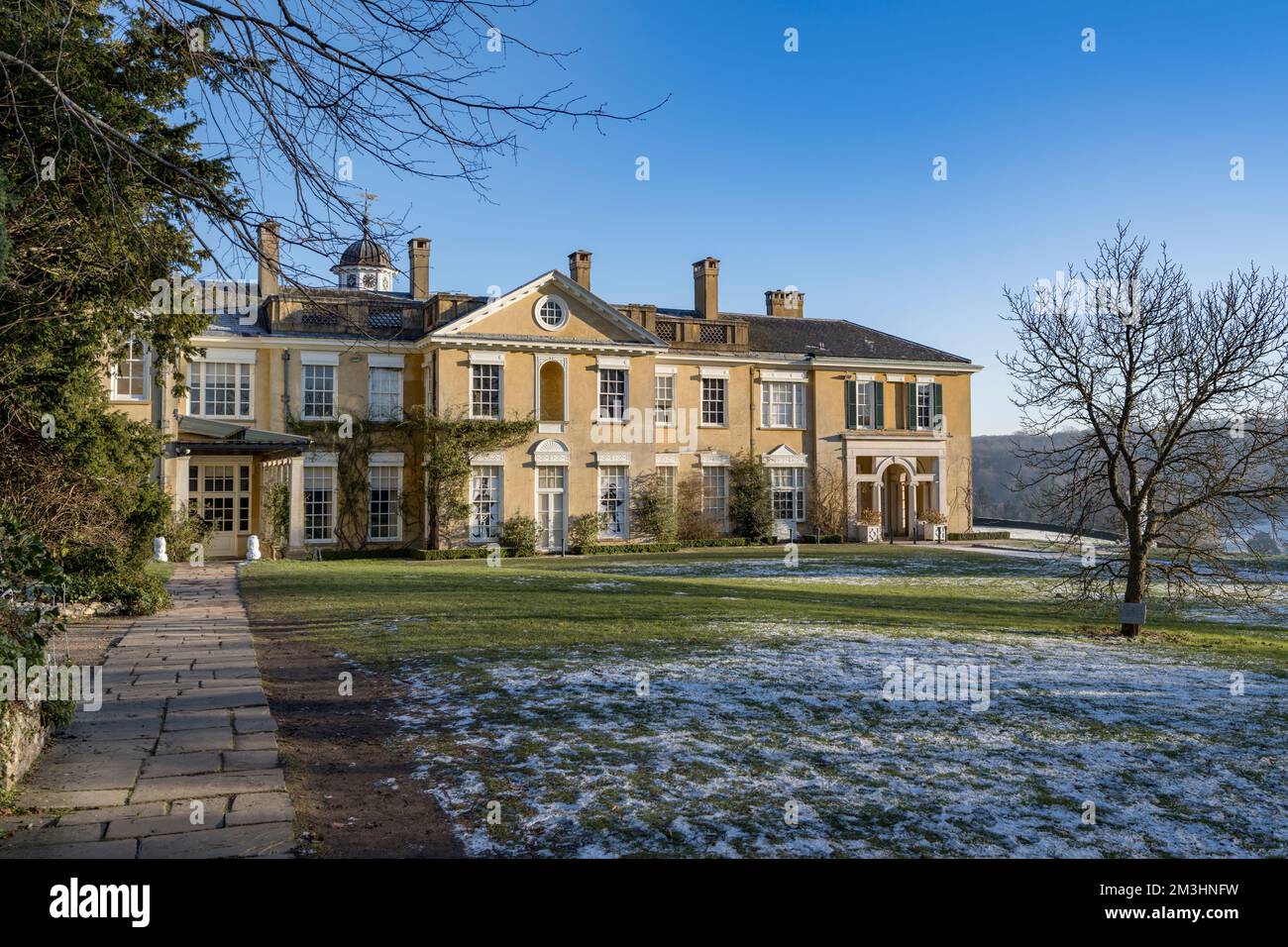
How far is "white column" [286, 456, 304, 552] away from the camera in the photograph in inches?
1037

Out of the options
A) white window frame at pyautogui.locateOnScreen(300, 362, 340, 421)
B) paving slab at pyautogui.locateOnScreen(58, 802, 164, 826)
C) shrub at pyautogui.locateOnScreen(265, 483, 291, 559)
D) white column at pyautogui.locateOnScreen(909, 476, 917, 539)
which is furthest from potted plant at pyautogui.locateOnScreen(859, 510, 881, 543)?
paving slab at pyautogui.locateOnScreen(58, 802, 164, 826)

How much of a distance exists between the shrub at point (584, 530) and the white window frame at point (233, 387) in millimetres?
9793

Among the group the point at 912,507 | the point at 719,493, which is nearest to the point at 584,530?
the point at 719,493

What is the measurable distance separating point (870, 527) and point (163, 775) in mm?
30077

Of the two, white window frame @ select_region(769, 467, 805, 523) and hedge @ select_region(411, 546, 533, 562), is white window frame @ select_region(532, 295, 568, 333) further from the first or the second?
white window frame @ select_region(769, 467, 805, 523)

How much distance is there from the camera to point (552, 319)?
1142 inches

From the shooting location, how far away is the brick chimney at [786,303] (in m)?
38.4

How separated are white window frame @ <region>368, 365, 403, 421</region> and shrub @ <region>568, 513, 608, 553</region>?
20.3 feet

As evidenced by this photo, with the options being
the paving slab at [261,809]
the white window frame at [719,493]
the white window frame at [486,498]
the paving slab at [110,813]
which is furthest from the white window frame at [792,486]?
the paving slab at [110,813]

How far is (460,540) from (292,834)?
23.4 m

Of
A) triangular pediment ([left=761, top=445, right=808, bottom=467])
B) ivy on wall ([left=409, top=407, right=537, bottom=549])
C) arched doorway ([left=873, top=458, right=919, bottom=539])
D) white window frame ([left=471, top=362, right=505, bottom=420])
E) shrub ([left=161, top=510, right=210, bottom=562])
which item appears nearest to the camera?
shrub ([left=161, top=510, right=210, bottom=562])

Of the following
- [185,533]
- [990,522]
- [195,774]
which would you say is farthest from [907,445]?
[195,774]

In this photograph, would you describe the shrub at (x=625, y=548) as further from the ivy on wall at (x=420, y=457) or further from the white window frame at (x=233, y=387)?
the white window frame at (x=233, y=387)
